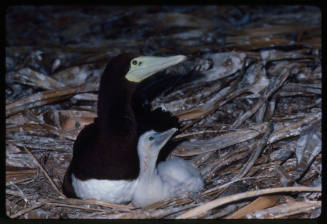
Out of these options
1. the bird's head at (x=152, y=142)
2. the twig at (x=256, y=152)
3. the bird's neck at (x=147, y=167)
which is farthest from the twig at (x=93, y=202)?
the twig at (x=256, y=152)

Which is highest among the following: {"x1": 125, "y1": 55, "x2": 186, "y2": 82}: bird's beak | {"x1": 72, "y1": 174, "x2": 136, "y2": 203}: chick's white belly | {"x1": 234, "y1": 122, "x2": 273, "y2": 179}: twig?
{"x1": 125, "y1": 55, "x2": 186, "y2": 82}: bird's beak

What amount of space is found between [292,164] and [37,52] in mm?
2061

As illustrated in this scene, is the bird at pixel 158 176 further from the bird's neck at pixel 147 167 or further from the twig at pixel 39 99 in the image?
the twig at pixel 39 99

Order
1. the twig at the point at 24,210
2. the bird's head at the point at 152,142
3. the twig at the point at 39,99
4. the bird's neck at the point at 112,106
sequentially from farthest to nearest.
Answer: the twig at the point at 39,99 < the bird's head at the point at 152,142 < the bird's neck at the point at 112,106 < the twig at the point at 24,210

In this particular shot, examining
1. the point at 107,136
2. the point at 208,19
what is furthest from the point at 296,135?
the point at 208,19

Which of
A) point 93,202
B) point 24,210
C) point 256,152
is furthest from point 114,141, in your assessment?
point 256,152

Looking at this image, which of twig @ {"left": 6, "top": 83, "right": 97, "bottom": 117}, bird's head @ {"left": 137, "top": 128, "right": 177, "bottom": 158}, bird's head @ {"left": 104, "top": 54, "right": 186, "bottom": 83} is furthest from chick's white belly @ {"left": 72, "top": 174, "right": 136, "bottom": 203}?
twig @ {"left": 6, "top": 83, "right": 97, "bottom": 117}

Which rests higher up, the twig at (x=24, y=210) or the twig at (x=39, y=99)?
the twig at (x=39, y=99)

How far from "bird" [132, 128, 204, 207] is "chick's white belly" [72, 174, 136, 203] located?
0.05 m

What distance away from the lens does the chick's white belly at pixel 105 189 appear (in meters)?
2.01

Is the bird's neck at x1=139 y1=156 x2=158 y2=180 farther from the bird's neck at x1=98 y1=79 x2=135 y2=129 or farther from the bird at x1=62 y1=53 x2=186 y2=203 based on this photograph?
the bird's neck at x1=98 y1=79 x2=135 y2=129

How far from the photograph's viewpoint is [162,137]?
2252 mm

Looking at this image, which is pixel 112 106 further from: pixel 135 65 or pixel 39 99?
pixel 39 99

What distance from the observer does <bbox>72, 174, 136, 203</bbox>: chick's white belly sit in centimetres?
201
